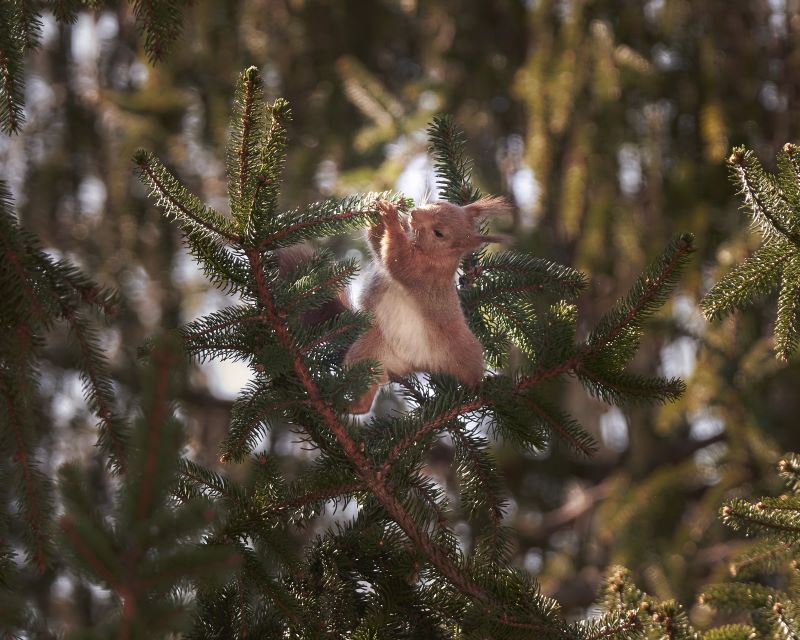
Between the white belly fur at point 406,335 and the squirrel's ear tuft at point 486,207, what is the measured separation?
387mm

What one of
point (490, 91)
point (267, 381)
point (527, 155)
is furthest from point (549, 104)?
point (267, 381)

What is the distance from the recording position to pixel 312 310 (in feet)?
9.03

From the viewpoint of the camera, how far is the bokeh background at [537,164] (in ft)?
15.3

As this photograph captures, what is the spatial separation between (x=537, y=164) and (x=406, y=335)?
203cm

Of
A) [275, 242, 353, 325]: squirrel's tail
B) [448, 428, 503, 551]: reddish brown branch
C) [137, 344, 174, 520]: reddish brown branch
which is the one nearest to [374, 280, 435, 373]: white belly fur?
[275, 242, 353, 325]: squirrel's tail

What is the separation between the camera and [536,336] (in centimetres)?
223

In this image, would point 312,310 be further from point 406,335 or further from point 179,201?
point 179,201

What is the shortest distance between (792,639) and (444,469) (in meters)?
4.65

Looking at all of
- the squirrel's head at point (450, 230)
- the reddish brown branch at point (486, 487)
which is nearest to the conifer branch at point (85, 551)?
the reddish brown branch at point (486, 487)

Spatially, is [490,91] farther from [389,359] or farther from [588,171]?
[389,359]

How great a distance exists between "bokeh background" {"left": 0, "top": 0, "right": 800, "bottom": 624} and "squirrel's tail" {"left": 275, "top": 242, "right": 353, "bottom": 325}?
0.86 meters

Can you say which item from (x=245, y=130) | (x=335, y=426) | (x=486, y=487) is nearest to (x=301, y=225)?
(x=245, y=130)

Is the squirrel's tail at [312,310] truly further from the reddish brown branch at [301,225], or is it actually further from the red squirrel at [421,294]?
the reddish brown branch at [301,225]

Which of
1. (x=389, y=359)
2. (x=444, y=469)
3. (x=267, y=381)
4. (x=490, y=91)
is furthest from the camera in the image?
(x=444, y=469)
